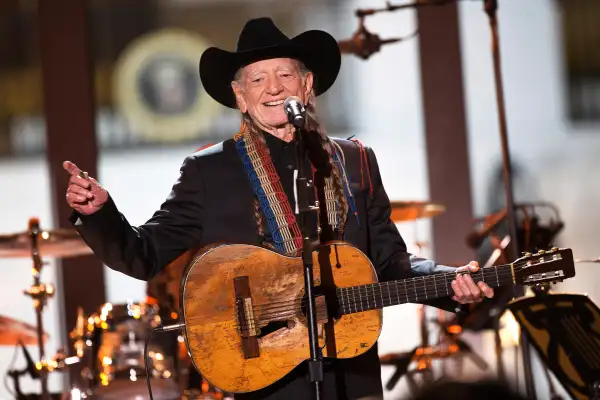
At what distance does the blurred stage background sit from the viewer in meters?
7.04

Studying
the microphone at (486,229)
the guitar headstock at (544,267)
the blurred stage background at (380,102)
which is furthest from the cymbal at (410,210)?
the guitar headstock at (544,267)

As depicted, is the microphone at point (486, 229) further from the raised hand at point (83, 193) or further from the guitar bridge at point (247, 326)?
the raised hand at point (83, 193)

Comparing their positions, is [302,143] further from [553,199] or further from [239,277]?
[553,199]

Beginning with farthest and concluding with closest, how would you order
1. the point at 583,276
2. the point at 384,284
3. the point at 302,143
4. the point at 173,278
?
the point at 583,276, the point at 173,278, the point at 384,284, the point at 302,143

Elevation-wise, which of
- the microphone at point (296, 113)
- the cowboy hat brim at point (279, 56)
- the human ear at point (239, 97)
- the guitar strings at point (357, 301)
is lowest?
the guitar strings at point (357, 301)

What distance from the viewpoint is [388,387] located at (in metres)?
5.79

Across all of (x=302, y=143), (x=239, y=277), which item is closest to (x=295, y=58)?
(x=302, y=143)

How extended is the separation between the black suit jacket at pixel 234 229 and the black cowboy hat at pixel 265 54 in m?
0.25

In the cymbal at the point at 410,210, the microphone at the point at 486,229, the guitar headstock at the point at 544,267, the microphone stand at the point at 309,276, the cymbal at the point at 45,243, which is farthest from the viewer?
the microphone at the point at 486,229

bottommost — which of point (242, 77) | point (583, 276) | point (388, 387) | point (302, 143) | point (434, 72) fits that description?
point (388, 387)

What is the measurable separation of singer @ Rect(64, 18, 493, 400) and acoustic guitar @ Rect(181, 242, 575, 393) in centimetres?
8

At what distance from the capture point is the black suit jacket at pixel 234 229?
315 cm

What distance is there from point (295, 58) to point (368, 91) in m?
3.78

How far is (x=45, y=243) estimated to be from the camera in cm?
522
